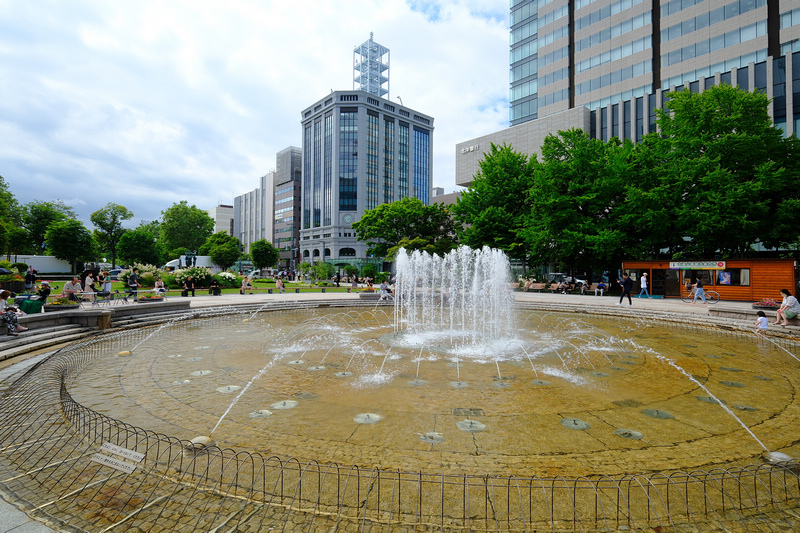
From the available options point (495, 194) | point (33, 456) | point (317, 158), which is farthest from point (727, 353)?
point (317, 158)

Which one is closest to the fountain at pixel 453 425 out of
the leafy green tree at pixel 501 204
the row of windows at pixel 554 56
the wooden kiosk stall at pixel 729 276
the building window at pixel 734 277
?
the wooden kiosk stall at pixel 729 276

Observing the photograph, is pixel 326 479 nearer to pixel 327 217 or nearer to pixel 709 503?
pixel 709 503

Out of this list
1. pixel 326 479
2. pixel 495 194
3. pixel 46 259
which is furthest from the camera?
pixel 46 259

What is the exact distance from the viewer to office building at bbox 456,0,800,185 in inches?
1373

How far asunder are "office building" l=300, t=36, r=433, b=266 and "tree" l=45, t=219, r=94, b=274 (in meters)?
44.8

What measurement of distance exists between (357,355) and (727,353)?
393 inches

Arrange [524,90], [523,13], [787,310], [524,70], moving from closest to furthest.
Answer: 1. [787,310]
2. [524,90]
3. [524,70]
4. [523,13]

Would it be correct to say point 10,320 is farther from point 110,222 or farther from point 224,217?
point 224,217

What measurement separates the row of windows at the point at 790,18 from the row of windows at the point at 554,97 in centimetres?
2002

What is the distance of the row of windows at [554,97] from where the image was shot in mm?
50281

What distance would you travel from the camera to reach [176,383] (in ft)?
24.2

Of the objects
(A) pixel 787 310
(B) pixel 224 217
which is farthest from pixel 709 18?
(B) pixel 224 217

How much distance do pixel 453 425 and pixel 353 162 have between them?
88.0m

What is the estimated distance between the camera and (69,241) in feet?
157
